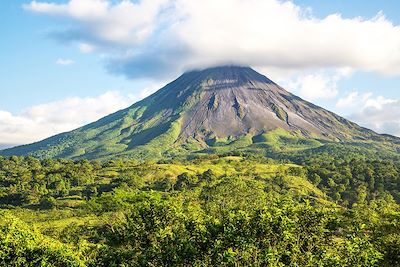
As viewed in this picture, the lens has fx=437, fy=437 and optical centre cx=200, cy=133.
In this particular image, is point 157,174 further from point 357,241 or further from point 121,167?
point 357,241

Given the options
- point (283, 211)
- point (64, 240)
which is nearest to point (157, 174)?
point (64, 240)

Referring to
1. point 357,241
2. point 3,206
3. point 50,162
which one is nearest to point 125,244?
point 357,241

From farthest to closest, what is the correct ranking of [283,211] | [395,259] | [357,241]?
[283,211] < [395,259] < [357,241]

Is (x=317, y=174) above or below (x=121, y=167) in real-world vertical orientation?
below

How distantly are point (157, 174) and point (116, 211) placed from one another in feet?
282

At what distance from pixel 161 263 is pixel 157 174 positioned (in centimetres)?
11795

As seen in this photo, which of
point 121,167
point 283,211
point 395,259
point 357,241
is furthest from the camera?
point 121,167

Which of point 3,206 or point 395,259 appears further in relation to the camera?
point 3,206

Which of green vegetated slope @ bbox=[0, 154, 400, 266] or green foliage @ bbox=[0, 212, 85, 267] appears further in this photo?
green foliage @ bbox=[0, 212, 85, 267]

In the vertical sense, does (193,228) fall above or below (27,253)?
above

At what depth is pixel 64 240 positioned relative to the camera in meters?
→ 77.7

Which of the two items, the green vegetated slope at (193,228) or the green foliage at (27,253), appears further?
the green foliage at (27,253)

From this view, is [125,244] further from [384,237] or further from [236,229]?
[384,237]

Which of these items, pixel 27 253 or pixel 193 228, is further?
pixel 27 253
